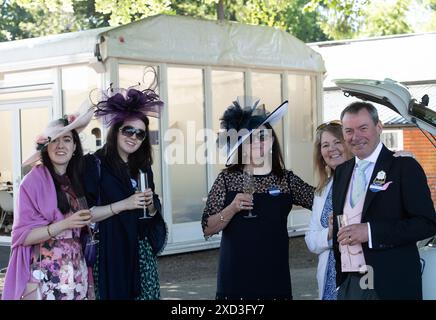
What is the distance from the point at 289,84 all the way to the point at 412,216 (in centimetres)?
924

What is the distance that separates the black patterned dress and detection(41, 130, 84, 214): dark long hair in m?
0.86

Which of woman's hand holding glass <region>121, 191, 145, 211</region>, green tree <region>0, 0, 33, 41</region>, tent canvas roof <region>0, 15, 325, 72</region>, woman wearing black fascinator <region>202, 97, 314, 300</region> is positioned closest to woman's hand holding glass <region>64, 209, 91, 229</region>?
woman's hand holding glass <region>121, 191, 145, 211</region>

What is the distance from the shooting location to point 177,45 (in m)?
10.9

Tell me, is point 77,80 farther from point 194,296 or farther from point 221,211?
point 221,211

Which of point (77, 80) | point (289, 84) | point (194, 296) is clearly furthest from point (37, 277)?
point (289, 84)

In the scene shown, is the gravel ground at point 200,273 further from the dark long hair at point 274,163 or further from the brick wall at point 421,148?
the brick wall at point 421,148

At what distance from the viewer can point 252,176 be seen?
4617mm

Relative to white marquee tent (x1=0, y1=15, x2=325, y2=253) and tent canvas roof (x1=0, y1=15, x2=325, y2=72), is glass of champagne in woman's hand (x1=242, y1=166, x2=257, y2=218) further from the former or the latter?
tent canvas roof (x1=0, y1=15, x2=325, y2=72)

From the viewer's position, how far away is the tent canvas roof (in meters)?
10.3

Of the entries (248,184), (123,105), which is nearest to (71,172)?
(123,105)

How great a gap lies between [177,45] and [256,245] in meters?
6.79

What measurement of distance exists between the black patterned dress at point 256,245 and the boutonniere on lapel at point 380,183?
94cm

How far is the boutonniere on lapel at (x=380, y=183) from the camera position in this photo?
376cm

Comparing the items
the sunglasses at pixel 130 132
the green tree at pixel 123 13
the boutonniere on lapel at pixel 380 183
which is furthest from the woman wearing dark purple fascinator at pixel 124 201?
the green tree at pixel 123 13
